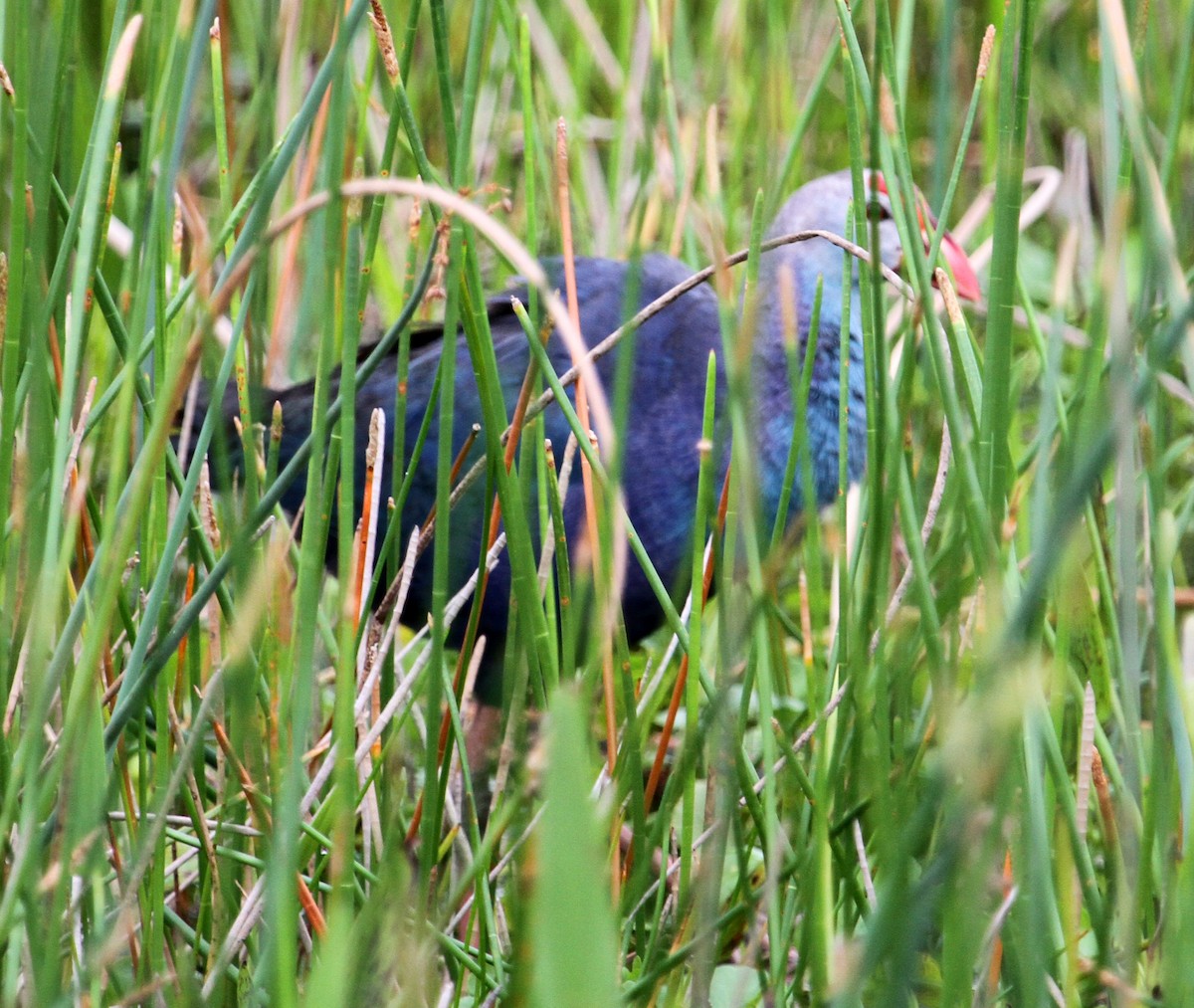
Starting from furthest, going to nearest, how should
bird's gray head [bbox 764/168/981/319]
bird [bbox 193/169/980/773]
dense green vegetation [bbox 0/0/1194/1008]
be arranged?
bird's gray head [bbox 764/168/981/319]
bird [bbox 193/169/980/773]
dense green vegetation [bbox 0/0/1194/1008]

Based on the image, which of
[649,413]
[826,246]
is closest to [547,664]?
→ [649,413]

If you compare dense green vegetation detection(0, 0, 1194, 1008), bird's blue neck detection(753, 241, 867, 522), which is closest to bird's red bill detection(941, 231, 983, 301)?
bird's blue neck detection(753, 241, 867, 522)

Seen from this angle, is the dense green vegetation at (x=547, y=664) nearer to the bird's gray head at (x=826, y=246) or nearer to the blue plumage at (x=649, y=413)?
the blue plumage at (x=649, y=413)

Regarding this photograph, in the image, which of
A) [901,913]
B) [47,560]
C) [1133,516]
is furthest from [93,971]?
[1133,516]

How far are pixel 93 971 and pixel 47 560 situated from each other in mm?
166

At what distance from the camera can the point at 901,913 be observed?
382mm

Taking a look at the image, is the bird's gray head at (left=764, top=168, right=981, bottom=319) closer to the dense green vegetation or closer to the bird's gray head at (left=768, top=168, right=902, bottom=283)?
the bird's gray head at (left=768, top=168, right=902, bottom=283)

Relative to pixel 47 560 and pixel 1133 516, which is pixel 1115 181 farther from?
pixel 47 560

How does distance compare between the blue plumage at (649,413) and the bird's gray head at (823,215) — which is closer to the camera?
the blue plumage at (649,413)

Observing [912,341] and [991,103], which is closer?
[912,341]

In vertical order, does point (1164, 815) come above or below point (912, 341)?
below

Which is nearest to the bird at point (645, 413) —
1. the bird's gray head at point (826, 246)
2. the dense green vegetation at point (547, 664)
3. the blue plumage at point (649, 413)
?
the blue plumage at point (649, 413)

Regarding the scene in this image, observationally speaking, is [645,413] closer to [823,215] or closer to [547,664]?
[823,215]

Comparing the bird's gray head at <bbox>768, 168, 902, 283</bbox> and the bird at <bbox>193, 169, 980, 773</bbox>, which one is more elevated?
the bird's gray head at <bbox>768, 168, 902, 283</bbox>
